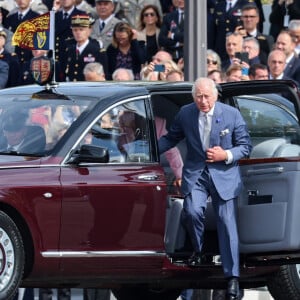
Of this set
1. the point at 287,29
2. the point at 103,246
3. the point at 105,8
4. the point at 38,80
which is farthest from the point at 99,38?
the point at 103,246

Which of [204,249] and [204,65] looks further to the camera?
[204,65]

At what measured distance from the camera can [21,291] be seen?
13367 mm

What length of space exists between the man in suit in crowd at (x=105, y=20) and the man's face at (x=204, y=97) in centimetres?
771

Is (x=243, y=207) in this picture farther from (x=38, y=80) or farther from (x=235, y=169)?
(x=38, y=80)

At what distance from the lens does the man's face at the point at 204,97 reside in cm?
1074

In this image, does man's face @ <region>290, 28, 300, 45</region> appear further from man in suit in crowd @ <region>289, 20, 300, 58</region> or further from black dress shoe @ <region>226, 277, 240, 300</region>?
black dress shoe @ <region>226, 277, 240, 300</region>

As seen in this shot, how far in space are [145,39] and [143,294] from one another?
6415 millimetres

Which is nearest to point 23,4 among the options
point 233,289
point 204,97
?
point 204,97

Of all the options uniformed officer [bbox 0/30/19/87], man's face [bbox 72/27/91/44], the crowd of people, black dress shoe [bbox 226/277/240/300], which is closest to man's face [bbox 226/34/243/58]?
the crowd of people

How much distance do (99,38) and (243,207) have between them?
781cm

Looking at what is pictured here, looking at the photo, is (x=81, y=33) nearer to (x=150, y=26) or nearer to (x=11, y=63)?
(x=150, y=26)

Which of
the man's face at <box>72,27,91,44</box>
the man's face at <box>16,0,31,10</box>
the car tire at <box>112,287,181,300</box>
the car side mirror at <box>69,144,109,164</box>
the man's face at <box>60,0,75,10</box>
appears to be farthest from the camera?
the man's face at <box>16,0,31,10</box>

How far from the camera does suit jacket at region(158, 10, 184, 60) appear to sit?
1773cm

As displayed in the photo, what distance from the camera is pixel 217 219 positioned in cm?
1085
